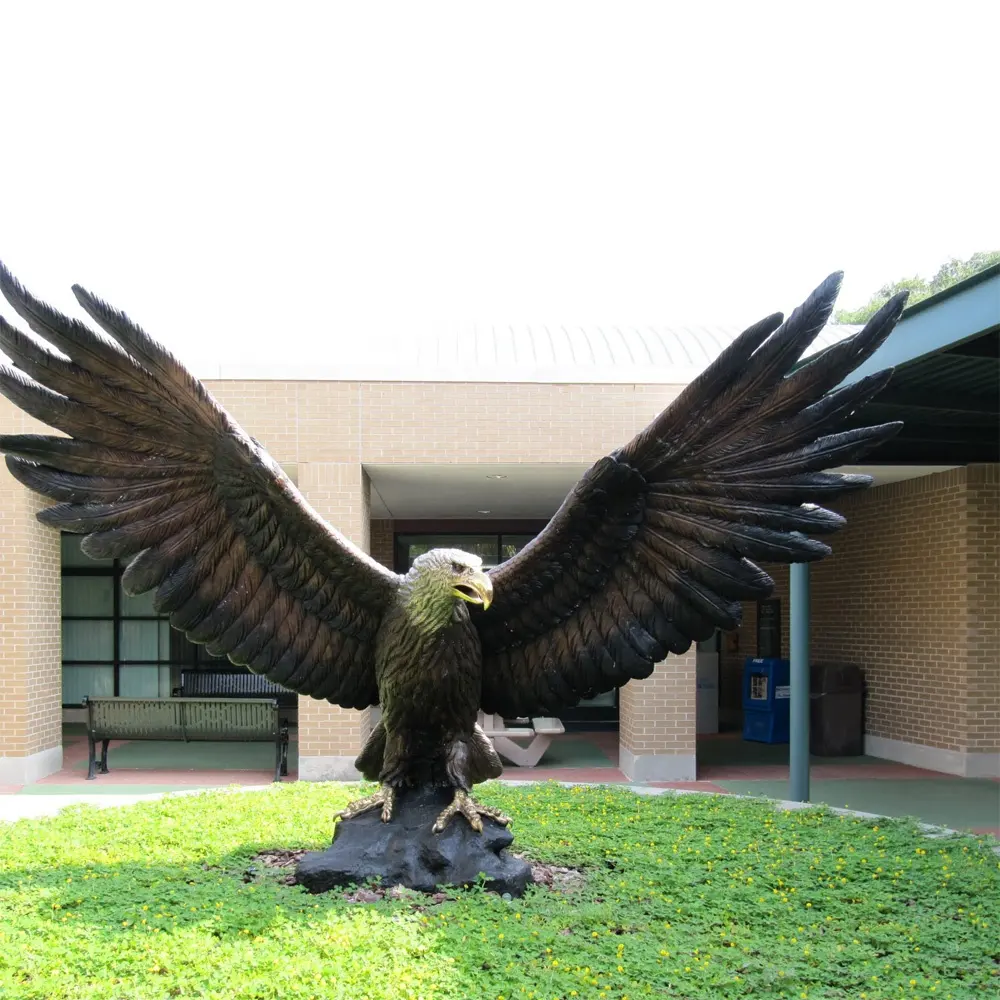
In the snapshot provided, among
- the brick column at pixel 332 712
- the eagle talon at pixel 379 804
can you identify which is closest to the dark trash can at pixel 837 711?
the brick column at pixel 332 712

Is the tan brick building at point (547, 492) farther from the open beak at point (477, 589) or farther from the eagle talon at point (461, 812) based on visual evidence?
the open beak at point (477, 589)

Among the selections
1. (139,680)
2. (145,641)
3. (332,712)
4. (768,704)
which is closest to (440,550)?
(332,712)

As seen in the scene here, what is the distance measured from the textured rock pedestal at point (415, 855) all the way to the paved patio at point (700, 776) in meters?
4.70

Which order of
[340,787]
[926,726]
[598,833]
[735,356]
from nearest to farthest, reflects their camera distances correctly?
[735,356], [598,833], [340,787], [926,726]

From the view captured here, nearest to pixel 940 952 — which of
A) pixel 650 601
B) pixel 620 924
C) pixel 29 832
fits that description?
pixel 620 924

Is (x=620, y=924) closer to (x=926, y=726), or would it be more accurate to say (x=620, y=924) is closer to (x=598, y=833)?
(x=598, y=833)

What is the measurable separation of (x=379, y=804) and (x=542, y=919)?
1.15 meters

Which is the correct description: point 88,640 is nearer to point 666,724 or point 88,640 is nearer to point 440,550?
point 666,724

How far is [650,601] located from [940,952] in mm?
2170

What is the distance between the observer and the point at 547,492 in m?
11.7

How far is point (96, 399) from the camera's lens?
14.1ft

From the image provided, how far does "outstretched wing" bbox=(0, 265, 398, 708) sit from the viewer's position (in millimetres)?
4184

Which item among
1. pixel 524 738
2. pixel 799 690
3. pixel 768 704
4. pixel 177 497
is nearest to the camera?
pixel 177 497

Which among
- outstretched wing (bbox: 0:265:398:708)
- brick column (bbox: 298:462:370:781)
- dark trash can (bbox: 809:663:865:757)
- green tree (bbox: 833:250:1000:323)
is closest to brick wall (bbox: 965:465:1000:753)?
dark trash can (bbox: 809:663:865:757)
